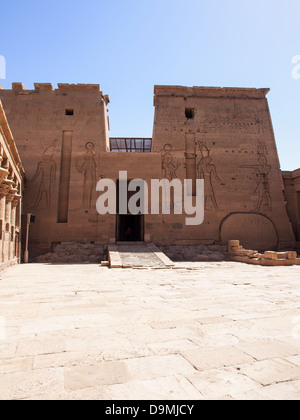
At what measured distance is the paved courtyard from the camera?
5.71 ft

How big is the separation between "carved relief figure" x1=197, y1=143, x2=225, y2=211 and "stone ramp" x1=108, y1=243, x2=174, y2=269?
435cm

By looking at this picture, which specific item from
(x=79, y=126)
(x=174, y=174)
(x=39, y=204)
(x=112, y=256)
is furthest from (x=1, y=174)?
(x=174, y=174)

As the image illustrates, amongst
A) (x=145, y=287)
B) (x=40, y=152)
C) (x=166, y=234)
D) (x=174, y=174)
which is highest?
(x=40, y=152)

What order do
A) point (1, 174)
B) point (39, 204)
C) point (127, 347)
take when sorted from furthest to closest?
1. point (39, 204)
2. point (1, 174)
3. point (127, 347)

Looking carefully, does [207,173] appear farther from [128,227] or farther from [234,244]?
[128,227]

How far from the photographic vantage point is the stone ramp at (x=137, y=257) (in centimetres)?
961

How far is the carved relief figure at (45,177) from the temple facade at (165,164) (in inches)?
2.0

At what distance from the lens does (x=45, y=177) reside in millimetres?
14211

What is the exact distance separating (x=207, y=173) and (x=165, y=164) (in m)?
2.41

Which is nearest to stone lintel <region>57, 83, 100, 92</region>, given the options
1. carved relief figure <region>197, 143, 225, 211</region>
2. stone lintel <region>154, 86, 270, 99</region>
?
stone lintel <region>154, 86, 270, 99</region>

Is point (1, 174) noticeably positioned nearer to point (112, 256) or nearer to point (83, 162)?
point (112, 256)

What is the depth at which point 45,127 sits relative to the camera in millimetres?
14906

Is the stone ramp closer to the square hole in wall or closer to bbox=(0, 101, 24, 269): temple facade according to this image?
bbox=(0, 101, 24, 269): temple facade

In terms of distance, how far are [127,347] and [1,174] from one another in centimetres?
721
